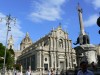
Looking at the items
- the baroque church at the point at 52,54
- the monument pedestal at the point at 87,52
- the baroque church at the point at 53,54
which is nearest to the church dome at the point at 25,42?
the baroque church at the point at 53,54

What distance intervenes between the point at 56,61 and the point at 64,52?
16.7 feet

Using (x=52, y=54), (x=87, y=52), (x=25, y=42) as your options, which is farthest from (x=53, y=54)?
(x=87, y=52)

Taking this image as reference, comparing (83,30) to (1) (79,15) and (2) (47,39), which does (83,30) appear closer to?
(1) (79,15)

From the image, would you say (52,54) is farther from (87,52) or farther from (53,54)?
(87,52)

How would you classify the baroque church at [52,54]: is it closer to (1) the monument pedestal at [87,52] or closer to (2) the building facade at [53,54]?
(2) the building facade at [53,54]

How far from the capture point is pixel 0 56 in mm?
62094

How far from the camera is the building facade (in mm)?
73625

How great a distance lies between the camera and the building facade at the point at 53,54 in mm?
73625

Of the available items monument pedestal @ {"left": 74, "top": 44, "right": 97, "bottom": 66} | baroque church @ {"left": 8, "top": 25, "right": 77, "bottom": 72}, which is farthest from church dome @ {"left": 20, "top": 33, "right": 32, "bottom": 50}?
monument pedestal @ {"left": 74, "top": 44, "right": 97, "bottom": 66}

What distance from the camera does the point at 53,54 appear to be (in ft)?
251

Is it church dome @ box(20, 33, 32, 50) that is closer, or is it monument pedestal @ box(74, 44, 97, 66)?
monument pedestal @ box(74, 44, 97, 66)

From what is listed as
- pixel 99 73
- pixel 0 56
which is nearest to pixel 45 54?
pixel 0 56

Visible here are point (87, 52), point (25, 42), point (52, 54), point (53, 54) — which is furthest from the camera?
point (25, 42)

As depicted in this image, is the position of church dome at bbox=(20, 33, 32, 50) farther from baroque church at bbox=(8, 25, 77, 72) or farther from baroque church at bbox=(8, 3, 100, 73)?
baroque church at bbox=(8, 25, 77, 72)
